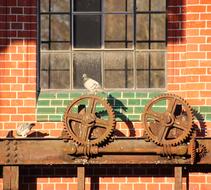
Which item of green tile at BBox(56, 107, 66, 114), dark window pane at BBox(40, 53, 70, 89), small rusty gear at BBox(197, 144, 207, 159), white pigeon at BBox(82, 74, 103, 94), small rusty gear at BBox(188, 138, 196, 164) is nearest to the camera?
small rusty gear at BBox(188, 138, 196, 164)

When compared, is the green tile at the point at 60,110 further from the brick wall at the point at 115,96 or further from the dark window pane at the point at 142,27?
the dark window pane at the point at 142,27

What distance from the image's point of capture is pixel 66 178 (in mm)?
10266

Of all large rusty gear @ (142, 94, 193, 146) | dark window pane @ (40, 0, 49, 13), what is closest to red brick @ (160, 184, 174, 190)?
large rusty gear @ (142, 94, 193, 146)

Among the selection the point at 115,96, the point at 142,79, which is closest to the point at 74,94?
the point at 115,96

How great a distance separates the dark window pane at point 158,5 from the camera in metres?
10.6

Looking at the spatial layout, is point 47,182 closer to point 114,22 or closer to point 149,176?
point 149,176

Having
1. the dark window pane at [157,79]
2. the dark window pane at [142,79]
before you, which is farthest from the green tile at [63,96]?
the dark window pane at [157,79]

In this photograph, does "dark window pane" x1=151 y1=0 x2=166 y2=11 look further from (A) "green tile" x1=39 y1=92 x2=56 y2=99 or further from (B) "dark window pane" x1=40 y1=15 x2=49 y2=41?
(A) "green tile" x1=39 y1=92 x2=56 y2=99

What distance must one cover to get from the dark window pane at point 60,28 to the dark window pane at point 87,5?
18cm

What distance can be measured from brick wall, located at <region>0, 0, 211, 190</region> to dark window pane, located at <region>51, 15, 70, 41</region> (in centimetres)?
35

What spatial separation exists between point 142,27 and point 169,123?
4.89 feet

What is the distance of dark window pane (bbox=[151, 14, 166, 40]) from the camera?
10617mm

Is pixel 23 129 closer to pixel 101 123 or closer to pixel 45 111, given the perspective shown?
pixel 45 111

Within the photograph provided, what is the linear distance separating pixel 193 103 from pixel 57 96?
1602 mm
